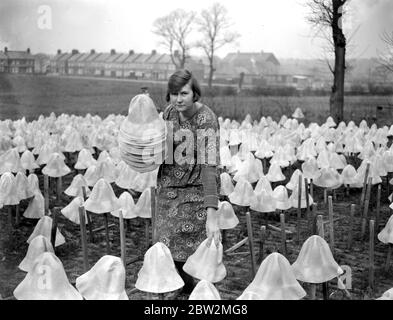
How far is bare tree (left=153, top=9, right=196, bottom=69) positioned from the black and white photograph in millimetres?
23

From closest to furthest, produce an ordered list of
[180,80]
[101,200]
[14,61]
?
[180,80] < [101,200] < [14,61]

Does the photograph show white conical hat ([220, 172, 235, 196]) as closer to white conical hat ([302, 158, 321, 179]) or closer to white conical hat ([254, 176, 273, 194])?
white conical hat ([254, 176, 273, 194])

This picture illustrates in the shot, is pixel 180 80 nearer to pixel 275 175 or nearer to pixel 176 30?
pixel 275 175

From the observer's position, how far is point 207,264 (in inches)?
114

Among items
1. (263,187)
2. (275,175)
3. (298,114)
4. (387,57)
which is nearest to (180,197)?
(263,187)

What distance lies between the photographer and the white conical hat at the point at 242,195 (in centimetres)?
439

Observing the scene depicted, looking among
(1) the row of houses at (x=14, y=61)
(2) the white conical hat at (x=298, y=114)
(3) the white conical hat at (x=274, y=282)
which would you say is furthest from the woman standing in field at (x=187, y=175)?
(2) the white conical hat at (x=298, y=114)

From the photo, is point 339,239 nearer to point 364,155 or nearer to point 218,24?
point 364,155

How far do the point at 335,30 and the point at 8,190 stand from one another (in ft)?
17.5

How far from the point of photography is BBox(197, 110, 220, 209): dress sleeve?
300 centimetres

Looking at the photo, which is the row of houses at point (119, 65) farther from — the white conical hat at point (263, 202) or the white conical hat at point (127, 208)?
the white conical hat at point (263, 202)

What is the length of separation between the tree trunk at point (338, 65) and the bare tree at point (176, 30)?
205 centimetres

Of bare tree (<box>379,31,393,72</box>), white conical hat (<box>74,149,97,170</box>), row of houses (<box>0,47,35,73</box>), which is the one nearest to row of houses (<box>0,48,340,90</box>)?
row of houses (<box>0,47,35,73</box>)
